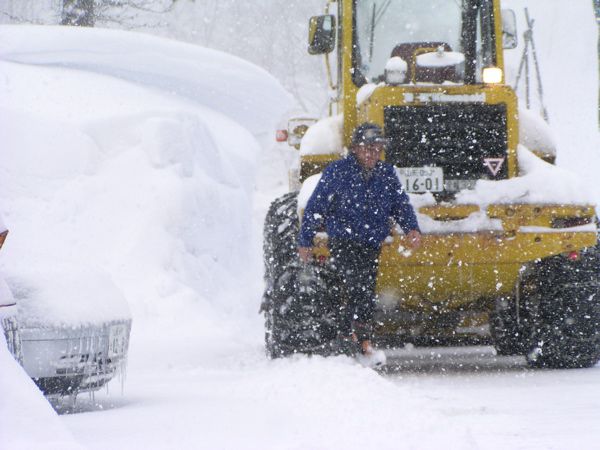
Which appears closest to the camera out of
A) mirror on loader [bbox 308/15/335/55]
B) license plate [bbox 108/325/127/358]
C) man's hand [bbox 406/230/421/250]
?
license plate [bbox 108/325/127/358]

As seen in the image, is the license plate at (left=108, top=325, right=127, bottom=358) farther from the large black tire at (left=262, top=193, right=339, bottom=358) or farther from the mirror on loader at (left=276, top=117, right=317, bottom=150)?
the mirror on loader at (left=276, top=117, right=317, bottom=150)

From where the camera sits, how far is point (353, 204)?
6887mm

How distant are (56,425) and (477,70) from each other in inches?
231

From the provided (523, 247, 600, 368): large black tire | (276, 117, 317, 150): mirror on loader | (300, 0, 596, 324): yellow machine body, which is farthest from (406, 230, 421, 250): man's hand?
(276, 117, 317, 150): mirror on loader

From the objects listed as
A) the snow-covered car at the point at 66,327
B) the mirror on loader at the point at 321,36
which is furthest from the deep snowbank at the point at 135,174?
the snow-covered car at the point at 66,327

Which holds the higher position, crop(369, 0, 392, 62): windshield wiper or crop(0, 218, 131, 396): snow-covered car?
crop(369, 0, 392, 62): windshield wiper

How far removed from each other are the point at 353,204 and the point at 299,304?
31.6 inches

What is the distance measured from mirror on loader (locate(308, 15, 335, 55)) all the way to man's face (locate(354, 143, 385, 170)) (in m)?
1.39

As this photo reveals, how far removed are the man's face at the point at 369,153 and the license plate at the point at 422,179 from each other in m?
0.51

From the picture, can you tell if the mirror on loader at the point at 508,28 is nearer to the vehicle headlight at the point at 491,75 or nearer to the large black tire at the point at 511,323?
the vehicle headlight at the point at 491,75

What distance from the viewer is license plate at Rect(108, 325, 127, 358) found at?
5.32 m

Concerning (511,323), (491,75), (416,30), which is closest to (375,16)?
(416,30)

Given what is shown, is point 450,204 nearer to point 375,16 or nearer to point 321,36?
point 321,36

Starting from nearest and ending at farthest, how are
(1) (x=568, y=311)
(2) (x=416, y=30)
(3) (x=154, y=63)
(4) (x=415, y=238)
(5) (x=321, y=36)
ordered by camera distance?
(4) (x=415, y=238)
(1) (x=568, y=311)
(5) (x=321, y=36)
(2) (x=416, y=30)
(3) (x=154, y=63)
